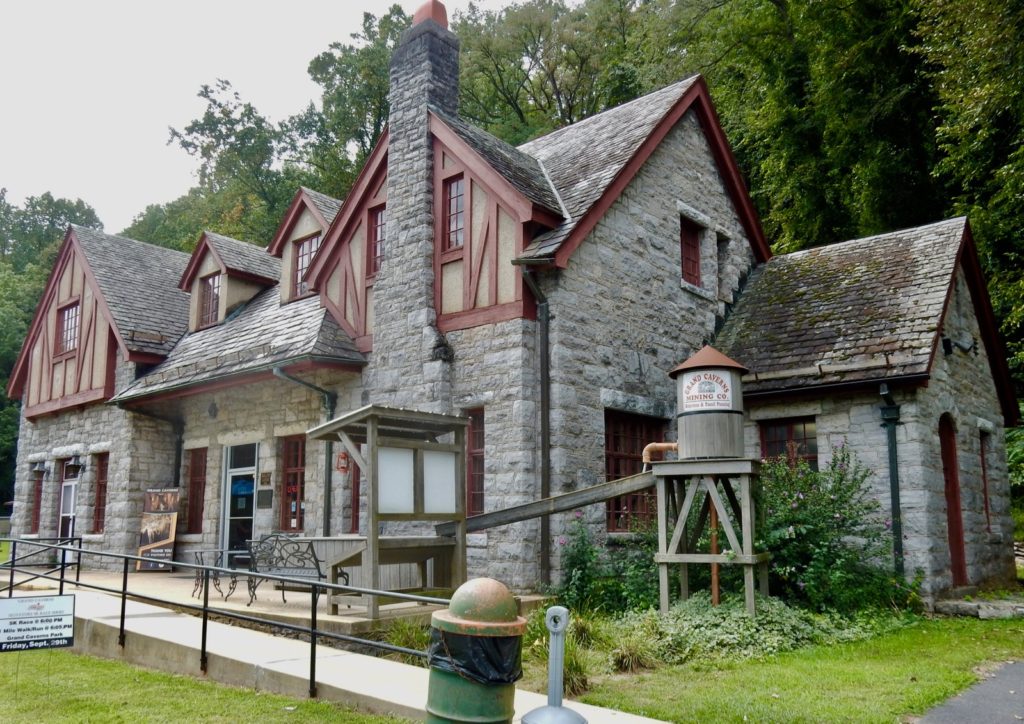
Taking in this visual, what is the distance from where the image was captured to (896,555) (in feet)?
37.8

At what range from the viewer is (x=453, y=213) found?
12789 millimetres

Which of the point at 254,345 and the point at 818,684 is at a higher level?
the point at 254,345

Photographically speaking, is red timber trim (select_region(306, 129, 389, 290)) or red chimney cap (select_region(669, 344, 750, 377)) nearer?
red chimney cap (select_region(669, 344, 750, 377))

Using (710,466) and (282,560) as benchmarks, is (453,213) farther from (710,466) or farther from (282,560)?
(710,466)

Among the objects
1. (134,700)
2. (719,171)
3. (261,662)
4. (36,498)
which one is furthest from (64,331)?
(134,700)

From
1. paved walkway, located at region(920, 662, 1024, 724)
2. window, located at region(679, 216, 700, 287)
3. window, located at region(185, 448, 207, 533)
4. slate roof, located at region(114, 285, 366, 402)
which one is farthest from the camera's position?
window, located at region(185, 448, 207, 533)

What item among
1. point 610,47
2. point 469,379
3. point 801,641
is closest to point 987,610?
point 801,641

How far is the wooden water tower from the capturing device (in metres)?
9.25

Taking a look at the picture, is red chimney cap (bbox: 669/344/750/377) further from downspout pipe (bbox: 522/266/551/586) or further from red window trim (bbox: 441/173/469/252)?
red window trim (bbox: 441/173/469/252)

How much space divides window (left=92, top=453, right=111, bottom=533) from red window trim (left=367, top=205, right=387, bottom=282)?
8.51 metres

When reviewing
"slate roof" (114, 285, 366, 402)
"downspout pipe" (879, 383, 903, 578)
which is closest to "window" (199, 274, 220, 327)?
"slate roof" (114, 285, 366, 402)

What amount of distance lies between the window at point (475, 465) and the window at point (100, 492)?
10.4m

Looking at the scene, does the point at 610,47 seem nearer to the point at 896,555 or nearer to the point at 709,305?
the point at 709,305

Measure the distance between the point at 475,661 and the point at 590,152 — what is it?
10753mm
